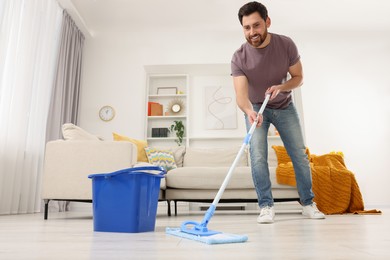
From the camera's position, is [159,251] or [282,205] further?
[282,205]

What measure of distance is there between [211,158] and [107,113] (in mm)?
2021

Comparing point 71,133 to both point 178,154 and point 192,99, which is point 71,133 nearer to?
point 178,154

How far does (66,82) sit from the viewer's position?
4.53 m

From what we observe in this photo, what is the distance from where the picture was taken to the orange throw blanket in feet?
9.79

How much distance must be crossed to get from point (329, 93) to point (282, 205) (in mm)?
1953

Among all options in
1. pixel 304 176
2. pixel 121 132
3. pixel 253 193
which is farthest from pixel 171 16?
pixel 304 176

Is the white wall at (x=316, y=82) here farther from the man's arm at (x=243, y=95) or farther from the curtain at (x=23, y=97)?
the man's arm at (x=243, y=95)

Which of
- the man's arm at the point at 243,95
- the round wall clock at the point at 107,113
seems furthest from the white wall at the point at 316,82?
the man's arm at the point at 243,95

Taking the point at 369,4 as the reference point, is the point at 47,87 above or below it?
below

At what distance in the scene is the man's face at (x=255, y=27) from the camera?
1.90m

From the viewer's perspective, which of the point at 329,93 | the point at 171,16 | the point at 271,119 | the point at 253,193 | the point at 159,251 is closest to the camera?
the point at 159,251

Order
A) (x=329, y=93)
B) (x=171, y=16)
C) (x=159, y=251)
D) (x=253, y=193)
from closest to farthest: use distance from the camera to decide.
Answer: (x=159, y=251) → (x=253, y=193) → (x=171, y=16) → (x=329, y=93)

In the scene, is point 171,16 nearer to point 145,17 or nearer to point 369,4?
point 145,17

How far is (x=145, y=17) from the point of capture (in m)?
4.81
